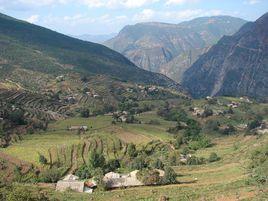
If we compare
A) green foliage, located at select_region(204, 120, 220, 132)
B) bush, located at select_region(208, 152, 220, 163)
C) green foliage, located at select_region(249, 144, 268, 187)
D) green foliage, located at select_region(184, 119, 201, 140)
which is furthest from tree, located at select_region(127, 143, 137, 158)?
green foliage, located at select_region(204, 120, 220, 132)

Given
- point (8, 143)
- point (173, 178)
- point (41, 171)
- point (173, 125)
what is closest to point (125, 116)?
point (173, 125)

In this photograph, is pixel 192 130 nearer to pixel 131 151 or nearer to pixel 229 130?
pixel 229 130

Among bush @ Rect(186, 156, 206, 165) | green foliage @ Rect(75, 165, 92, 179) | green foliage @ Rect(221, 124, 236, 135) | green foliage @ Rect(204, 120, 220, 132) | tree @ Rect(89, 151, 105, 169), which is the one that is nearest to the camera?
green foliage @ Rect(75, 165, 92, 179)

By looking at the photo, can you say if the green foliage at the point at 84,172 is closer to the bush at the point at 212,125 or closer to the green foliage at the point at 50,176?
the green foliage at the point at 50,176

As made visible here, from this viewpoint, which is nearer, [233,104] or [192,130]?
[192,130]

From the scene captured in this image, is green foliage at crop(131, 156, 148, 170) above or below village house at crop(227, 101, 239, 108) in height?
above

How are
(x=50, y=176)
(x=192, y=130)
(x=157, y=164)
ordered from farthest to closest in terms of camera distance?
(x=192, y=130)
(x=157, y=164)
(x=50, y=176)

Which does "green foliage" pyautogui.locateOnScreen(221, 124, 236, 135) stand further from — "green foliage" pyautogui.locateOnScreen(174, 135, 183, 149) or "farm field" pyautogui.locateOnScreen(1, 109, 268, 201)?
"green foliage" pyautogui.locateOnScreen(174, 135, 183, 149)

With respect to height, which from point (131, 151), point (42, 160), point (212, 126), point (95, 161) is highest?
point (95, 161)

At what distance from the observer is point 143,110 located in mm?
159125

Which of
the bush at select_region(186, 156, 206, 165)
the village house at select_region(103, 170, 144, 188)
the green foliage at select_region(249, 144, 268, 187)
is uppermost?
the green foliage at select_region(249, 144, 268, 187)

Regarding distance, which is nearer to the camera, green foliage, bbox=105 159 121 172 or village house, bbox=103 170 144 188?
village house, bbox=103 170 144 188

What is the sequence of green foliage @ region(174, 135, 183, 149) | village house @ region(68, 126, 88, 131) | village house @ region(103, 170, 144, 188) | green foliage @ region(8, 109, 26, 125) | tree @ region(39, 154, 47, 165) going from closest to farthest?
village house @ region(103, 170, 144, 188) < tree @ region(39, 154, 47, 165) < green foliage @ region(174, 135, 183, 149) < green foliage @ region(8, 109, 26, 125) < village house @ region(68, 126, 88, 131)

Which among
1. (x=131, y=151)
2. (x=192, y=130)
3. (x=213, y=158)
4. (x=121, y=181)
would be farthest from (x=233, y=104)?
(x=121, y=181)
